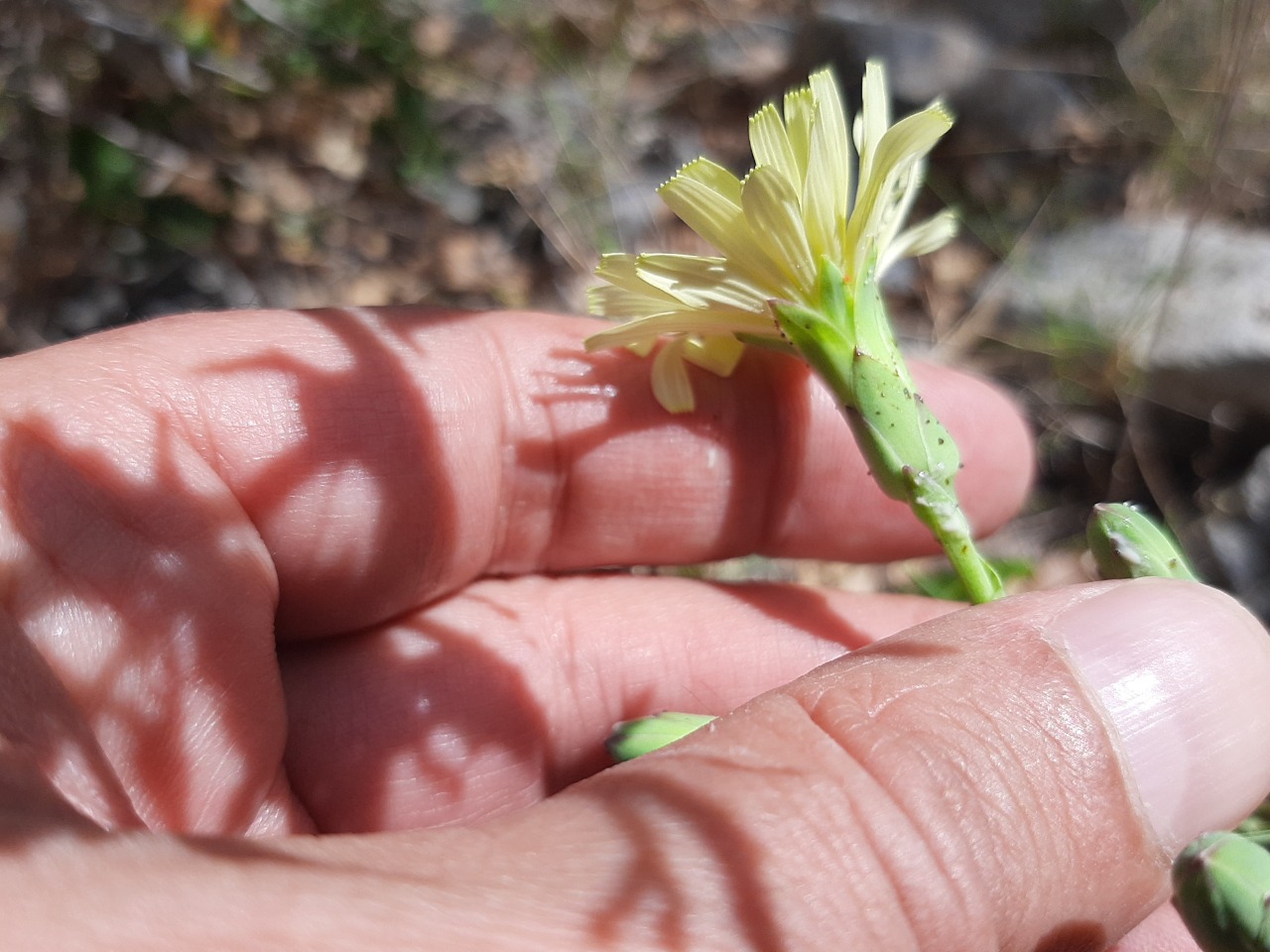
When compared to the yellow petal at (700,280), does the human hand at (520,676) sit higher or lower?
lower

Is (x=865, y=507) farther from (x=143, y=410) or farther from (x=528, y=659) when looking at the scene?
(x=143, y=410)

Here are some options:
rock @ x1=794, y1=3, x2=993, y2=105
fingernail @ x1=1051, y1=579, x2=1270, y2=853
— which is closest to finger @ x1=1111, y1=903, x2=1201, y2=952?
fingernail @ x1=1051, y1=579, x2=1270, y2=853

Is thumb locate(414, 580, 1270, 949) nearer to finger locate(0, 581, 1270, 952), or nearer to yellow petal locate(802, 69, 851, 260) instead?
finger locate(0, 581, 1270, 952)

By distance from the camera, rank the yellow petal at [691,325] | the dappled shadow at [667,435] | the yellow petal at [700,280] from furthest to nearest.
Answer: the dappled shadow at [667,435], the yellow petal at [691,325], the yellow petal at [700,280]

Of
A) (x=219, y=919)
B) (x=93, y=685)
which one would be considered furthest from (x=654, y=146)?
(x=219, y=919)

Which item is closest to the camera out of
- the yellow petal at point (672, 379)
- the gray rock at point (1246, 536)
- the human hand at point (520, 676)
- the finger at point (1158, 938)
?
the human hand at point (520, 676)

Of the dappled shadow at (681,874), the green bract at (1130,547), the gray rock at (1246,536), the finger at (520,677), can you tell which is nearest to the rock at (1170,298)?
the gray rock at (1246,536)

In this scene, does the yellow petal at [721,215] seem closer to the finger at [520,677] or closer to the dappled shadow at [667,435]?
the dappled shadow at [667,435]

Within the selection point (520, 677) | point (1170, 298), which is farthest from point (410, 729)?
point (1170, 298)
